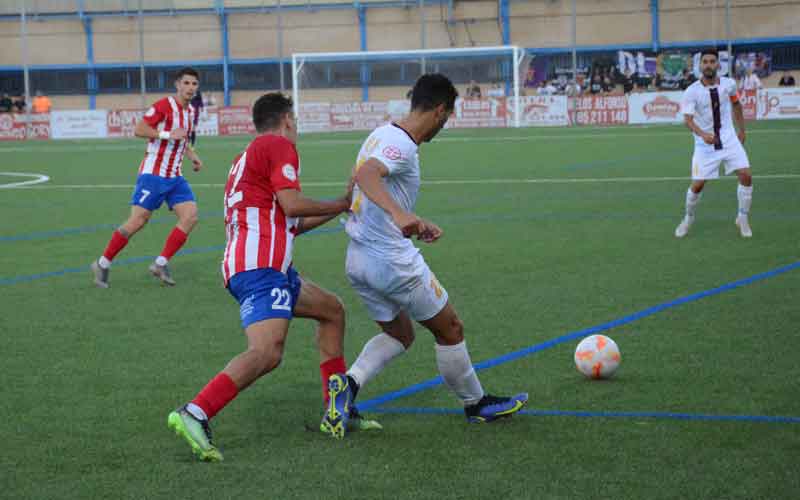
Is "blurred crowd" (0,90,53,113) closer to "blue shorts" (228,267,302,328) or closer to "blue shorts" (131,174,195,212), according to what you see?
"blue shorts" (131,174,195,212)

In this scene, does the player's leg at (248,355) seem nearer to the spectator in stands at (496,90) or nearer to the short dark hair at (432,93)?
the short dark hair at (432,93)

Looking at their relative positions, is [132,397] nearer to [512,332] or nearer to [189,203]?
[512,332]

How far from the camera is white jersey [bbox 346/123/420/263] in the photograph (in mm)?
5652

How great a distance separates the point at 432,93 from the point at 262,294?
1.32m

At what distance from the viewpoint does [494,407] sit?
20.1 ft

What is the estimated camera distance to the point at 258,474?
212 inches

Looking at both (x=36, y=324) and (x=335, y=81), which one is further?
(x=335, y=81)

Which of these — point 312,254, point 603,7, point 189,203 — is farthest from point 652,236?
point 603,7

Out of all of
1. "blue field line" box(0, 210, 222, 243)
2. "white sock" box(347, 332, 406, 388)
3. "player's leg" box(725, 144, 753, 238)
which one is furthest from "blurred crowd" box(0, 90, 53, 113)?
"white sock" box(347, 332, 406, 388)

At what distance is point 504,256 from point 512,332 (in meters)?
4.13

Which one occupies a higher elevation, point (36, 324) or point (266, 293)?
point (266, 293)

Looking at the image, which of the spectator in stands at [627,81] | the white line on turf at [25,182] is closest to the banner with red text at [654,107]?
the spectator in stands at [627,81]

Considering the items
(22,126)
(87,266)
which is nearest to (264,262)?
(87,266)

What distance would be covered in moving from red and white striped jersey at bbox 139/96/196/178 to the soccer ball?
5.94 meters
